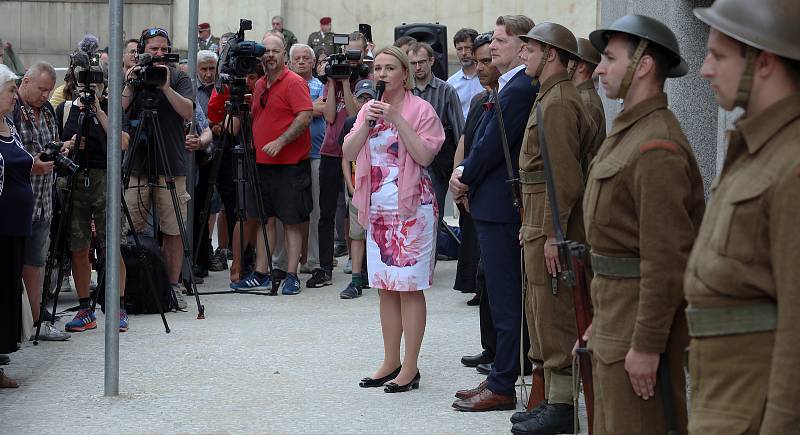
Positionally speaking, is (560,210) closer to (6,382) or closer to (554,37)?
(554,37)

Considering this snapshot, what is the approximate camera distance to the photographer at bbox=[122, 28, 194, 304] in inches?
364

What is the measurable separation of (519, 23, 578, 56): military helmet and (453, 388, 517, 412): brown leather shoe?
1.76 m

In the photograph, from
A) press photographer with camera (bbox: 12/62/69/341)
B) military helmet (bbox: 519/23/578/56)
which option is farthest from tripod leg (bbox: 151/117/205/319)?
military helmet (bbox: 519/23/578/56)

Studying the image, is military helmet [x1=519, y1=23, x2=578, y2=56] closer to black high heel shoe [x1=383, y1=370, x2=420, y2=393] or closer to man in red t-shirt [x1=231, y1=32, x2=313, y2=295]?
black high heel shoe [x1=383, y1=370, x2=420, y2=393]

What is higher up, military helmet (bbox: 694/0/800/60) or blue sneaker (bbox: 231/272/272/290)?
military helmet (bbox: 694/0/800/60)

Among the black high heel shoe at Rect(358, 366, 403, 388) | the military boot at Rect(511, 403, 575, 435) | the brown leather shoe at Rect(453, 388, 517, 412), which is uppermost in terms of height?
the military boot at Rect(511, 403, 575, 435)

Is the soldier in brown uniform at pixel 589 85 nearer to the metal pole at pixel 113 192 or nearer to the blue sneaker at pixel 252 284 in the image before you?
the metal pole at pixel 113 192

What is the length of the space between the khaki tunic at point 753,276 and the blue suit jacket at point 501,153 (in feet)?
10.1

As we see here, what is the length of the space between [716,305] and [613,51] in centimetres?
123

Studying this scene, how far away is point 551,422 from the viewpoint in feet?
19.2

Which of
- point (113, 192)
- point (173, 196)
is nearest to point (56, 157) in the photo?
point (173, 196)

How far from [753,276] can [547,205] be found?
261cm

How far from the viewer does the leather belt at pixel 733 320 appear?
9.58ft

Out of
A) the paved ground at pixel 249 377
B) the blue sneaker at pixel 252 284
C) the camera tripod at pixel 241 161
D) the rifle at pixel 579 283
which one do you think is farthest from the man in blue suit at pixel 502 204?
the blue sneaker at pixel 252 284
